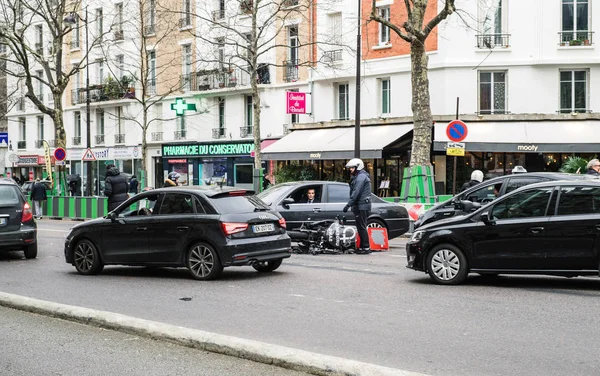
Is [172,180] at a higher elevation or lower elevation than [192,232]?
higher

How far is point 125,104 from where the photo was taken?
49.6 metres

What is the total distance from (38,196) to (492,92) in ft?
64.1

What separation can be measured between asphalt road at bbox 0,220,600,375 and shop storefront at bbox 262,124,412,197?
19.4 metres

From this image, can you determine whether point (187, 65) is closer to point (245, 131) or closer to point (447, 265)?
point (245, 131)

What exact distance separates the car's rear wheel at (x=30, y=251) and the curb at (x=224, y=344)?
7.17 metres

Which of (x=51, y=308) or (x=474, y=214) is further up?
(x=474, y=214)

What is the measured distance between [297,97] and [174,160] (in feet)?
44.6

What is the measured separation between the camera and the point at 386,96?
35.8 metres

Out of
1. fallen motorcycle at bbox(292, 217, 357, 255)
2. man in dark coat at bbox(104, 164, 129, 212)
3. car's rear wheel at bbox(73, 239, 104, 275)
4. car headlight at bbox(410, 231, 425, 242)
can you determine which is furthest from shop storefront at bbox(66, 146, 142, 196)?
car headlight at bbox(410, 231, 425, 242)

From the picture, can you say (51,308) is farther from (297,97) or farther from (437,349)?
(297,97)

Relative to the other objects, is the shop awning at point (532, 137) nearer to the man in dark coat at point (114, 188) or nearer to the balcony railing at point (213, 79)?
the balcony railing at point (213, 79)

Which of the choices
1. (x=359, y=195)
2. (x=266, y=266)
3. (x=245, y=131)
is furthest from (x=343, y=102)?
(x=266, y=266)

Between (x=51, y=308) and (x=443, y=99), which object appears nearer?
(x=51, y=308)

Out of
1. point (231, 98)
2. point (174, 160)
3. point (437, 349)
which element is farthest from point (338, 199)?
point (174, 160)
